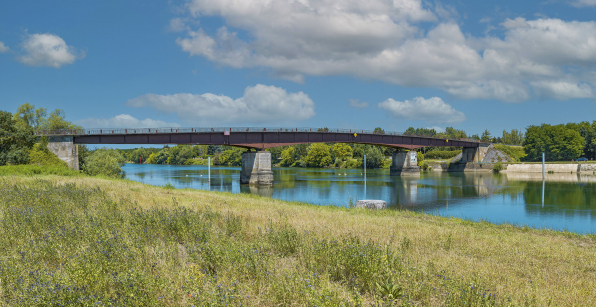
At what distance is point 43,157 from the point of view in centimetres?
5528

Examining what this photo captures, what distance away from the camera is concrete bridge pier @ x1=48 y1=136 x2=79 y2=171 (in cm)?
6022

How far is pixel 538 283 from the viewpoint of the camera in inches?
272

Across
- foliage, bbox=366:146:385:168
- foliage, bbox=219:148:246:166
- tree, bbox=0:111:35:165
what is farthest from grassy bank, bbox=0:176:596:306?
foliage, bbox=219:148:246:166

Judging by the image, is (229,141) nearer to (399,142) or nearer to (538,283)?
(399,142)

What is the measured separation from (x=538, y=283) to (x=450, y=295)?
246 cm

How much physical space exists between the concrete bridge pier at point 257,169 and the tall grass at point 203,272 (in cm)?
5847

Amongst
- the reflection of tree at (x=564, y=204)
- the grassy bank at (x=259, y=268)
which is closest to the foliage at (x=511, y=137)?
the reflection of tree at (x=564, y=204)

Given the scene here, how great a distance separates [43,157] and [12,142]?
4.45 metres

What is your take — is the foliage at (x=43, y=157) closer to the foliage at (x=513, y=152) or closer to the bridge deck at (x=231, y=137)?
the bridge deck at (x=231, y=137)

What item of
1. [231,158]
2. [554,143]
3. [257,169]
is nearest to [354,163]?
[231,158]

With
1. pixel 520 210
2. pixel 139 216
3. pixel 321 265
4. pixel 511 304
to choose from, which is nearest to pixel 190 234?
pixel 139 216

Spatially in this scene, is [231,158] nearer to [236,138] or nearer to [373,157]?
[373,157]

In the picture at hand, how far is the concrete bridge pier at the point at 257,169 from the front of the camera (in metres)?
68.7

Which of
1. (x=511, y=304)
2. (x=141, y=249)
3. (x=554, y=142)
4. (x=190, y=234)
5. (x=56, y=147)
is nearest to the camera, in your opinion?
(x=511, y=304)
